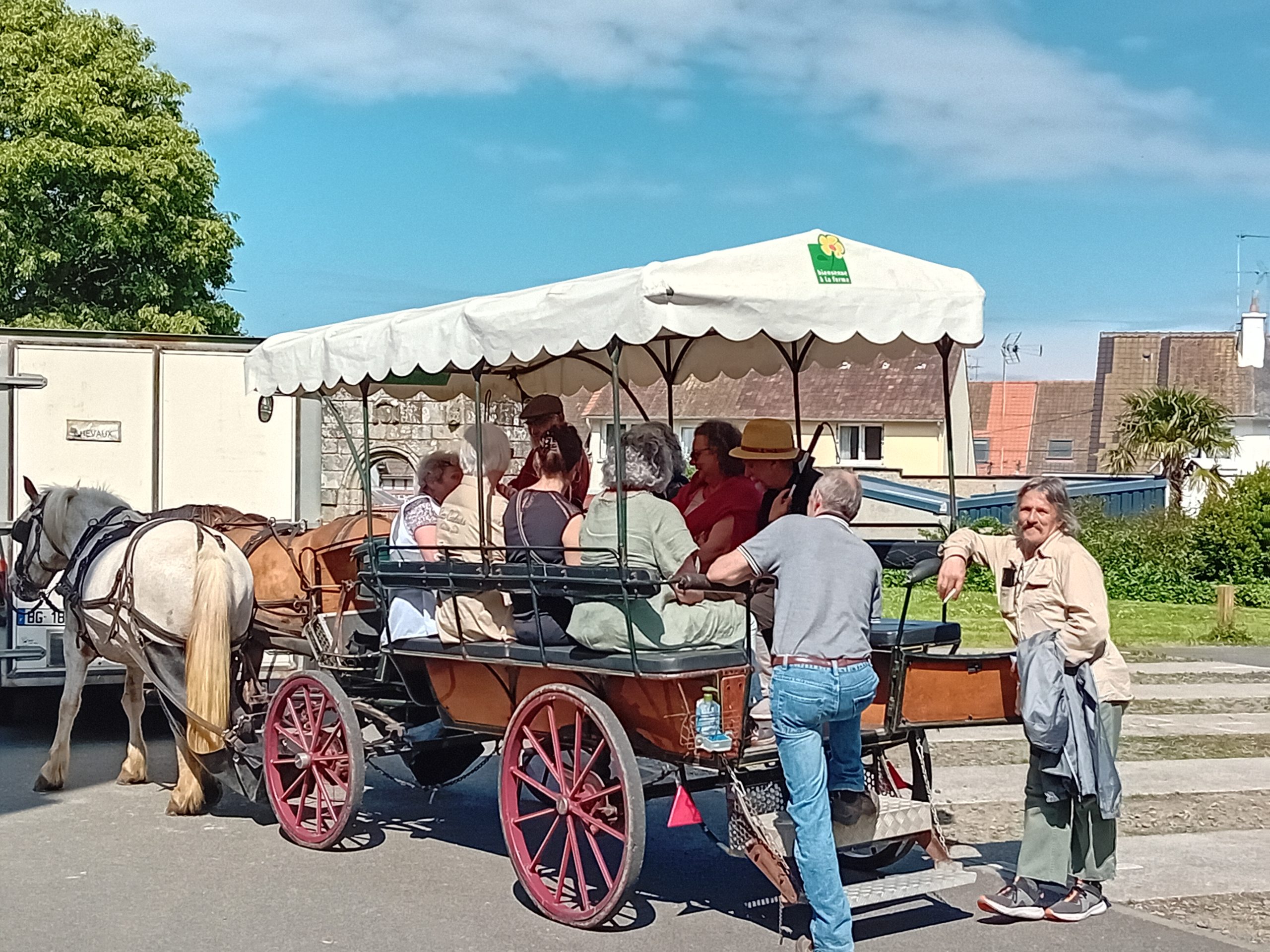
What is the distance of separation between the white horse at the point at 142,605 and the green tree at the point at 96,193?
19.2 m

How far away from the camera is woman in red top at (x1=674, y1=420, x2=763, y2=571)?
681 centimetres

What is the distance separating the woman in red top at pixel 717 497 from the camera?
6.81 m

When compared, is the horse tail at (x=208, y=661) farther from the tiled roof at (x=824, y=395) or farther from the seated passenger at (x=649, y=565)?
the tiled roof at (x=824, y=395)

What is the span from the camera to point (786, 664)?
5.73 metres

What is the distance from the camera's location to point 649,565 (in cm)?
620

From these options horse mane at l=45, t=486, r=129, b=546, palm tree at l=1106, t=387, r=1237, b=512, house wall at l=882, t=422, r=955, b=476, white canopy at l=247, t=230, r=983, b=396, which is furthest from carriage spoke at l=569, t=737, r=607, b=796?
house wall at l=882, t=422, r=955, b=476

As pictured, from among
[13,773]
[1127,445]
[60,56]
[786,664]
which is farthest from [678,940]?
[1127,445]

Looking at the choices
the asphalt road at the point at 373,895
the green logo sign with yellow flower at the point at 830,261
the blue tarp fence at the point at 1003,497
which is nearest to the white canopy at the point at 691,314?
the green logo sign with yellow flower at the point at 830,261

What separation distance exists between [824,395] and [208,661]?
105 ft

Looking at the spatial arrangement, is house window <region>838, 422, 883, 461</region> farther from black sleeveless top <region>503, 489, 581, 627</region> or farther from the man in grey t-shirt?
the man in grey t-shirt

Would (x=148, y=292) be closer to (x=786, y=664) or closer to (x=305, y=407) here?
(x=305, y=407)

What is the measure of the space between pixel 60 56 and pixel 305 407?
20593 mm

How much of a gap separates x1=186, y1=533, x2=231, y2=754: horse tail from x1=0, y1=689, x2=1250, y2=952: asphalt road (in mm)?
524

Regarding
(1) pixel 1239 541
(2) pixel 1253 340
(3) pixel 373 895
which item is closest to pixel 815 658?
(3) pixel 373 895
